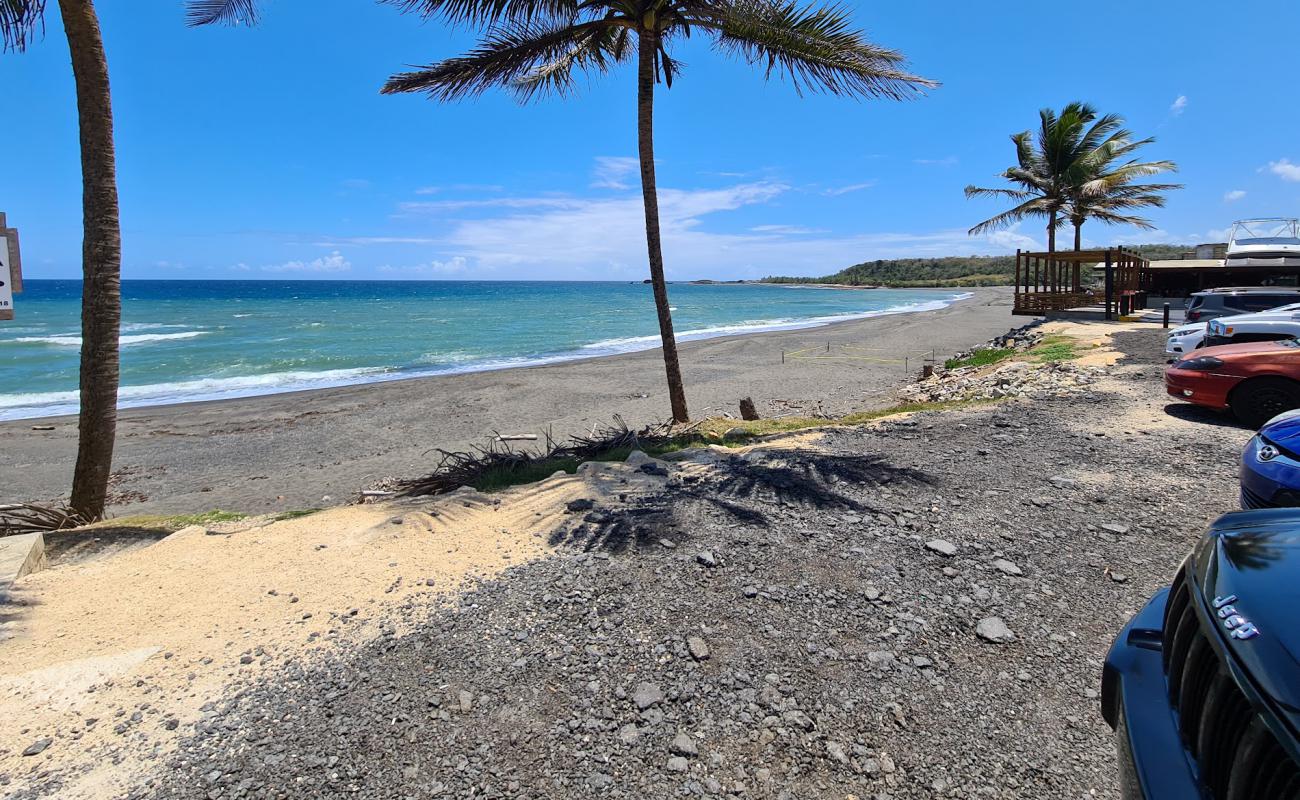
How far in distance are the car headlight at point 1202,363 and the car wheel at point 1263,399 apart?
35cm

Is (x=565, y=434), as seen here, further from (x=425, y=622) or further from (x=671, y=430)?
(x=425, y=622)

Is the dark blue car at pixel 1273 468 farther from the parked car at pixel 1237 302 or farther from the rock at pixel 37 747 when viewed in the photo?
the parked car at pixel 1237 302

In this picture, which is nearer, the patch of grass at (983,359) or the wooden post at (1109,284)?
the patch of grass at (983,359)

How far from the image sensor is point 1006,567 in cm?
390

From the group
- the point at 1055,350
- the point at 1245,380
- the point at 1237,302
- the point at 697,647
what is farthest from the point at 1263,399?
the point at 1237,302

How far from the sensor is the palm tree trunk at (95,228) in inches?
228

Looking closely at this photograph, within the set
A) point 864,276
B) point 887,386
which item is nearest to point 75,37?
point 887,386

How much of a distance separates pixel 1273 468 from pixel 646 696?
3.67m

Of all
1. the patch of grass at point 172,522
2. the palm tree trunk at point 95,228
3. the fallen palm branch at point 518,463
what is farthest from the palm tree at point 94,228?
the fallen palm branch at point 518,463

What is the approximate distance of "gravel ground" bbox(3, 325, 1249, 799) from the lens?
242cm

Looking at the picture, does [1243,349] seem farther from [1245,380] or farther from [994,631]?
[994,631]

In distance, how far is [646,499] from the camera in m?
5.22

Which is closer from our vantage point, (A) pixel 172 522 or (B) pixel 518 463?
(A) pixel 172 522

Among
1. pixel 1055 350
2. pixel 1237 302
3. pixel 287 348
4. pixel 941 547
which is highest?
pixel 1237 302
